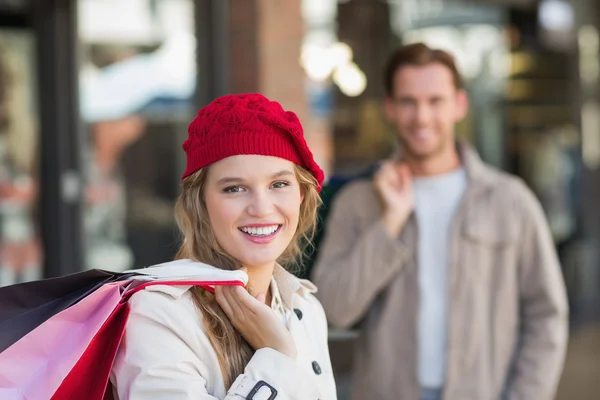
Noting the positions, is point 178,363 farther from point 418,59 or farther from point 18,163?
point 18,163

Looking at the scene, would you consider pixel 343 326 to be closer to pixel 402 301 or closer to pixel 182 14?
pixel 402 301

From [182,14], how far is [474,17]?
7.83 ft

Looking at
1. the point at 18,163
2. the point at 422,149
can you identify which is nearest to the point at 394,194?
the point at 422,149

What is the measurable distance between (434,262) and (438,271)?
0.04 meters

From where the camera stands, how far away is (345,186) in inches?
153

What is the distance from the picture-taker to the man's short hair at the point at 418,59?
11.7ft

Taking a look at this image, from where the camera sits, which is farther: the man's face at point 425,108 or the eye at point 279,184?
the man's face at point 425,108

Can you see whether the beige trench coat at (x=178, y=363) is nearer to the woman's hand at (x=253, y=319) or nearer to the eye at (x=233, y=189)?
the woman's hand at (x=253, y=319)

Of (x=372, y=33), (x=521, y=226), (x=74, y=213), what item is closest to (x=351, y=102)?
(x=372, y=33)

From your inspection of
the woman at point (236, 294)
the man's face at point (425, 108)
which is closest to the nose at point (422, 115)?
the man's face at point (425, 108)

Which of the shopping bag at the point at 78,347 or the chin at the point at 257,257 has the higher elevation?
the chin at the point at 257,257

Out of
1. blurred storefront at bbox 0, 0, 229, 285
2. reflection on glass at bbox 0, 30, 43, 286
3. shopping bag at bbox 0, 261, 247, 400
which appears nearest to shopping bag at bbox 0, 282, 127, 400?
shopping bag at bbox 0, 261, 247, 400

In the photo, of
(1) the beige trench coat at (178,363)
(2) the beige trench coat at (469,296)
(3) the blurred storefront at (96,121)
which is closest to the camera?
(1) the beige trench coat at (178,363)

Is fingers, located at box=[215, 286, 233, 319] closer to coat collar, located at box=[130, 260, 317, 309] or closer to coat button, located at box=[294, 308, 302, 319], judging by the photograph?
coat collar, located at box=[130, 260, 317, 309]
